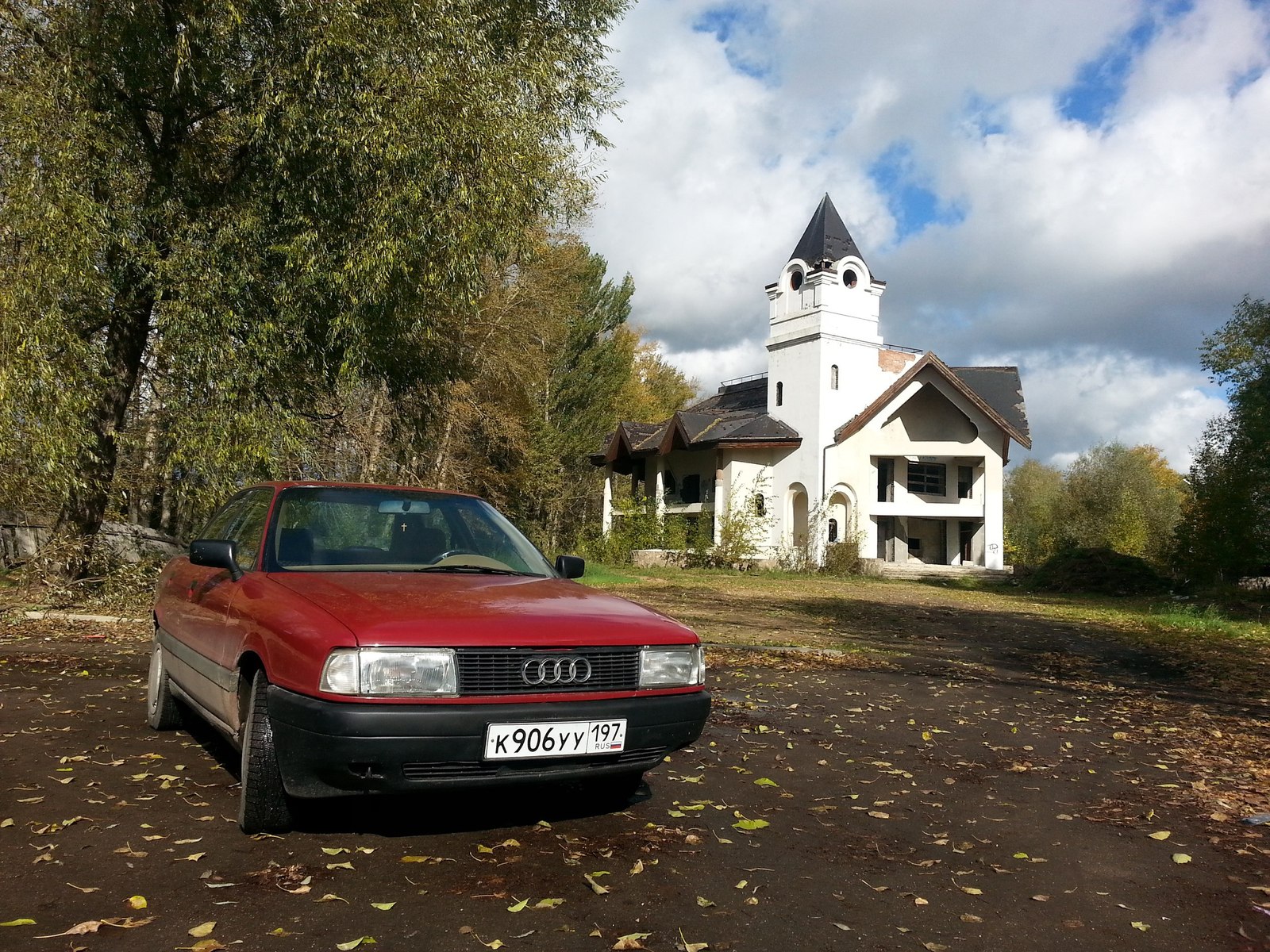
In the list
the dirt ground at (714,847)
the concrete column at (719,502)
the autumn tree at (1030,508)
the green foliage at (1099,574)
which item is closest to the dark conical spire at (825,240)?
the concrete column at (719,502)

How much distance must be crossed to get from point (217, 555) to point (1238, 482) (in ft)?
90.0

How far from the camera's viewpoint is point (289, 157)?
12172mm

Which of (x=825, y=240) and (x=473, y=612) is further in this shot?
(x=825, y=240)

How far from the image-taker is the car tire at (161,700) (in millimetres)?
6406

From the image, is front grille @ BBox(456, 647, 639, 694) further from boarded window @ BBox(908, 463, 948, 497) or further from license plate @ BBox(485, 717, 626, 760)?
boarded window @ BBox(908, 463, 948, 497)

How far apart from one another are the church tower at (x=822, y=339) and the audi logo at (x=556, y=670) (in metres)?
34.8

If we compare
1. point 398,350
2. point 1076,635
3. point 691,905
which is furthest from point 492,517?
point 1076,635

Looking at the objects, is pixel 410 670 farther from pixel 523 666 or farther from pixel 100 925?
pixel 100 925

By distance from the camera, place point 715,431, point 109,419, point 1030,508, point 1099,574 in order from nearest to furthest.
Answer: point 109,419
point 1099,574
point 715,431
point 1030,508

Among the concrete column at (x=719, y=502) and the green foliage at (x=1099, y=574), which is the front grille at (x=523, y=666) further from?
the concrete column at (x=719, y=502)

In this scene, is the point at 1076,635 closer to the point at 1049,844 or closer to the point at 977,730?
the point at 977,730

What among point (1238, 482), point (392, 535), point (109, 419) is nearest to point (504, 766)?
point (392, 535)

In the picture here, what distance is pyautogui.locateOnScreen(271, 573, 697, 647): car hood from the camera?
13.4 feet

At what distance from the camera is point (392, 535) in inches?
219
